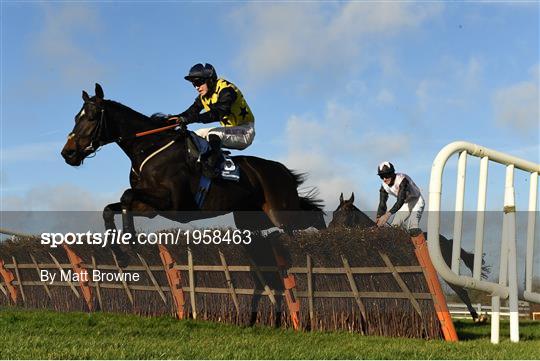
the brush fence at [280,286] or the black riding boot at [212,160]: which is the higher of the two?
the black riding boot at [212,160]

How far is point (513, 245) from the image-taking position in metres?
7.84

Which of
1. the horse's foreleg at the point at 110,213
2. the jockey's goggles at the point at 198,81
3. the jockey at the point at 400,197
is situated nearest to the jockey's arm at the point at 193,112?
the jockey's goggles at the point at 198,81

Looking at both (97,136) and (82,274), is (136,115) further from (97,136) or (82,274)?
(82,274)

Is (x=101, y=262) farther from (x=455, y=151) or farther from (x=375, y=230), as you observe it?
(x=455, y=151)

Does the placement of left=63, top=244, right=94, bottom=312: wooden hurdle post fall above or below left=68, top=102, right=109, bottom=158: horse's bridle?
below

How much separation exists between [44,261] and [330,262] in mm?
8183

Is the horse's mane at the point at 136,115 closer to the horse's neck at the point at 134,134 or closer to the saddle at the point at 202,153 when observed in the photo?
the horse's neck at the point at 134,134

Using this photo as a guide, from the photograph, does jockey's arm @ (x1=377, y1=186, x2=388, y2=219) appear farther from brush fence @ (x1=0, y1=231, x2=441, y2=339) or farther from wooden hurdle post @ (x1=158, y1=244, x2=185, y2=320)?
wooden hurdle post @ (x1=158, y1=244, x2=185, y2=320)

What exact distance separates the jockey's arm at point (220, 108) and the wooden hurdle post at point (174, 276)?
3357 mm

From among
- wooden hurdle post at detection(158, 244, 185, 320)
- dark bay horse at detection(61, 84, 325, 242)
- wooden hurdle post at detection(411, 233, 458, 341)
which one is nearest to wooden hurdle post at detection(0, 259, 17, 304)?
wooden hurdle post at detection(158, 244, 185, 320)

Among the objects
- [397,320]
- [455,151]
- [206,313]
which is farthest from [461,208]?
[206,313]

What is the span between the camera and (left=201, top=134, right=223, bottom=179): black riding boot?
8898 millimetres

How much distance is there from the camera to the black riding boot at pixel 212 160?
29.2ft

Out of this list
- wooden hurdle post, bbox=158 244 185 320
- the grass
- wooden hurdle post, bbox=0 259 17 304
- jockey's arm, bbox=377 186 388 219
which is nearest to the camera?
the grass
